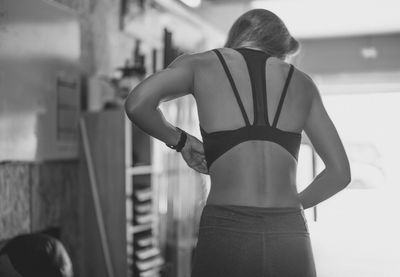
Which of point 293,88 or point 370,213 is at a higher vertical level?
point 293,88

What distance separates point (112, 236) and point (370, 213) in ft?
11.0

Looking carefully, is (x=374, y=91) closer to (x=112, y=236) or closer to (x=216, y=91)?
(x=112, y=236)

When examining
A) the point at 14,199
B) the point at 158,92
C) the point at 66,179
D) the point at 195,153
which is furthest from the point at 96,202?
the point at 158,92

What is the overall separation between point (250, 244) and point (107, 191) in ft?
7.20

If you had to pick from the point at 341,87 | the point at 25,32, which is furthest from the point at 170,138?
the point at 341,87

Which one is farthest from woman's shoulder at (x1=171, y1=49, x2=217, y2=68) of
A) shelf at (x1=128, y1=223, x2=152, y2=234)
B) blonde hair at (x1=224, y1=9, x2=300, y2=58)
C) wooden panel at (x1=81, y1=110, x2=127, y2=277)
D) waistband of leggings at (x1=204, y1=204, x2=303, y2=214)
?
shelf at (x1=128, y1=223, x2=152, y2=234)

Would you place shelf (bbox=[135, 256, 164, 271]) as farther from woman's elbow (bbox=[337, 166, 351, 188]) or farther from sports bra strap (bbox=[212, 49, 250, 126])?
sports bra strap (bbox=[212, 49, 250, 126])

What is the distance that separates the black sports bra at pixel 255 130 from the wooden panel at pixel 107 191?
1943mm

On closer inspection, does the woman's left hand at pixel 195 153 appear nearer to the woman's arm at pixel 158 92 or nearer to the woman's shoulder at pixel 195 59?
the woman's arm at pixel 158 92

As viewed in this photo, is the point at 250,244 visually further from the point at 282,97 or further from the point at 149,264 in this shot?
the point at 149,264

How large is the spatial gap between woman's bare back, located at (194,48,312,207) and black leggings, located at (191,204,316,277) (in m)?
0.04

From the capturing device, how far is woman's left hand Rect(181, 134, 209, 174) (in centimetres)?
150

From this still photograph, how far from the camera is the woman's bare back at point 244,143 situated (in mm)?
1331

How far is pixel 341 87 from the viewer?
761 centimetres
